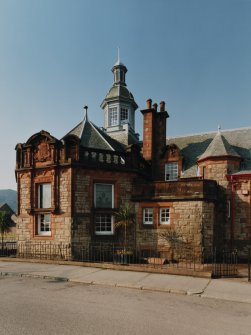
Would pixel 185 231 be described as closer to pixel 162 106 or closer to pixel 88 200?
pixel 88 200

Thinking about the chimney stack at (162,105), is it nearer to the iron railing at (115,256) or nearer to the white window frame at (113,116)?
the white window frame at (113,116)

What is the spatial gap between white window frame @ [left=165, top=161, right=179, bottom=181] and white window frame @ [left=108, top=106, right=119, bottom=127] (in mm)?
9934

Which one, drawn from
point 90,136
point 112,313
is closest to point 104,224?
point 90,136

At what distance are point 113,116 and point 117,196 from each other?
47.9ft

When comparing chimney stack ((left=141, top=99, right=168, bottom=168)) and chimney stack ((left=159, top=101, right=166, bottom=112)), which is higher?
chimney stack ((left=159, top=101, right=166, bottom=112))

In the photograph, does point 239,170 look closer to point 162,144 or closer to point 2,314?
point 162,144

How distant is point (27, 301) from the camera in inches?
354

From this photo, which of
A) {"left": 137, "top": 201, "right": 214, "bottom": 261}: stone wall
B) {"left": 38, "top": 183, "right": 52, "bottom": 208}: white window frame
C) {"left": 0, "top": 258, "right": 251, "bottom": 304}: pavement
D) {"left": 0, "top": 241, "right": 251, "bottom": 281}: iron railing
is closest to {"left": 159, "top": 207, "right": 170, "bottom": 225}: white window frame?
{"left": 137, "top": 201, "right": 214, "bottom": 261}: stone wall

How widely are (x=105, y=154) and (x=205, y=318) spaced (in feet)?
41.5

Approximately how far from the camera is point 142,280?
1191 centimetres

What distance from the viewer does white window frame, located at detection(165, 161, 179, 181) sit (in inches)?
895

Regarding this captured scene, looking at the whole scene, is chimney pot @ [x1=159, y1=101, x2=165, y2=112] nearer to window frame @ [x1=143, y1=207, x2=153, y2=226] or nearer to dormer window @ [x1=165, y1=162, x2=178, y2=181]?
dormer window @ [x1=165, y1=162, x2=178, y2=181]

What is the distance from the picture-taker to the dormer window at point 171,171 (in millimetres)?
22750

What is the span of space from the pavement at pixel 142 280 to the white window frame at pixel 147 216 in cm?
542
